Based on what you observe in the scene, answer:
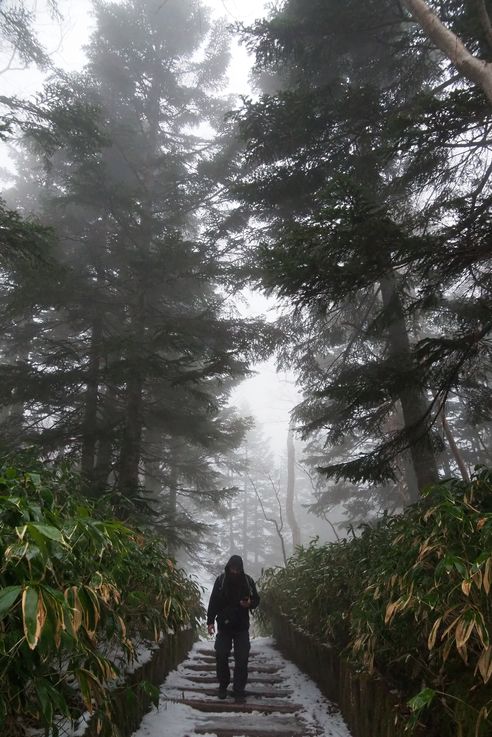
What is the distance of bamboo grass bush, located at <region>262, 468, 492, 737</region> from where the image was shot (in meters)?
2.29

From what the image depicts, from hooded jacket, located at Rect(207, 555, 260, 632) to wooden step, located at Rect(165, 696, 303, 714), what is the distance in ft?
2.88

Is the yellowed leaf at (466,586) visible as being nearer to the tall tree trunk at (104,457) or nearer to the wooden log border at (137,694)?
the wooden log border at (137,694)

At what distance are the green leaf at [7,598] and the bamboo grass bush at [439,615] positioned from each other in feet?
6.39

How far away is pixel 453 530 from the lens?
303cm

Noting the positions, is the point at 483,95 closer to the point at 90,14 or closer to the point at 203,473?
the point at 203,473

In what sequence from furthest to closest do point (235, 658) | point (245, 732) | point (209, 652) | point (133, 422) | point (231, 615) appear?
1. point (133, 422)
2. point (209, 652)
3. point (231, 615)
4. point (235, 658)
5. point (245, 732)

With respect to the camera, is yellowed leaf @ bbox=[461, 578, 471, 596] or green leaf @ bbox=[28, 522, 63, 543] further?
yellowed leaf @ bbox=[461, 578, 471, 596]

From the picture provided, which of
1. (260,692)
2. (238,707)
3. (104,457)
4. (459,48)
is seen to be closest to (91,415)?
(104,457)

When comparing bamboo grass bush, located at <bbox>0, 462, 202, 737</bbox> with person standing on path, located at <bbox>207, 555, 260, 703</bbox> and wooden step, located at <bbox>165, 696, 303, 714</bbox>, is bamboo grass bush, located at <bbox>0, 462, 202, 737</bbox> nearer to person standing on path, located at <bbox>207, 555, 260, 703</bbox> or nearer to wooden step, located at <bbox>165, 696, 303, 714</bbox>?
wooden step, located at <bbox>165, 696, 303, 714</bbox>

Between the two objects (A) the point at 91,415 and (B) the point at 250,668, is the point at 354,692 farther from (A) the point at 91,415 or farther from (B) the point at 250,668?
(A) the point at 91,415

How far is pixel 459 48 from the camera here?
5043 mm

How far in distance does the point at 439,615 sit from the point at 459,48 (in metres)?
5.79

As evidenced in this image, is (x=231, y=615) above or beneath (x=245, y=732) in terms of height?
above

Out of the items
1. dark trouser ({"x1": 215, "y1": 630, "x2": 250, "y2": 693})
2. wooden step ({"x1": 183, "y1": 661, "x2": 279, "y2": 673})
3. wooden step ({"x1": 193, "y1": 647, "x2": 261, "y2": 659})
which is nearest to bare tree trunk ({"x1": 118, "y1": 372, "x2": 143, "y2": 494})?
wooden step ({"x1": 183, "y1": 661, "x2": 279, "y2": 673})
